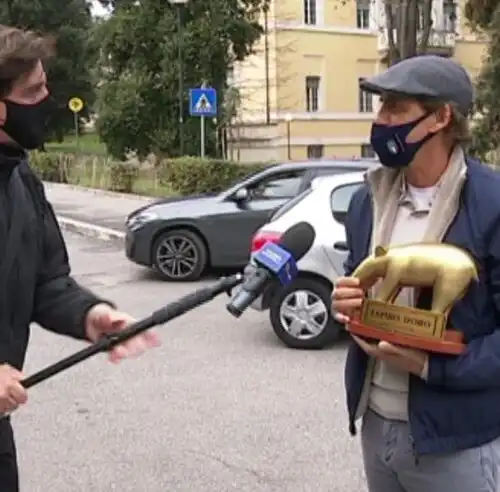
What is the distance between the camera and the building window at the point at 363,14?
42438mm

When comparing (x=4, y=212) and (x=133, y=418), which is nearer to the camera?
(x=4, y=212)

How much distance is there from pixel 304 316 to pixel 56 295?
585 cm

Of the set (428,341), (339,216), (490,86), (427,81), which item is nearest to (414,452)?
(428,341)

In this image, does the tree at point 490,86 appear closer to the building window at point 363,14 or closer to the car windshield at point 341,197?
the car windshield at point 341,197

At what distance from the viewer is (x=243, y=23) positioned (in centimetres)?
2786

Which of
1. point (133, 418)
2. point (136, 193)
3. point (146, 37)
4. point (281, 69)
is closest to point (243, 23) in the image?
point (146, 37)

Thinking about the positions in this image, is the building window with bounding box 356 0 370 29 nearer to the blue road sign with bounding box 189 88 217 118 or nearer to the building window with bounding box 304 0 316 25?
the building window with bounding box 304 0 316 25

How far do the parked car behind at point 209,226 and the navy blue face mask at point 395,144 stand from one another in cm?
922

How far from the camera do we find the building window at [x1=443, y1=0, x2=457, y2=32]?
43.6m

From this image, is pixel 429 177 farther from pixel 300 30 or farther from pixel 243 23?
pixel 300 30

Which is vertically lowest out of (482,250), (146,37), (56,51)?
(482,250)

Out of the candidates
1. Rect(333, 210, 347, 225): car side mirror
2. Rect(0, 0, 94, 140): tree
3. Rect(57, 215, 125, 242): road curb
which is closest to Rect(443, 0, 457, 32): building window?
Rect(0, 0, 94, 140): tree

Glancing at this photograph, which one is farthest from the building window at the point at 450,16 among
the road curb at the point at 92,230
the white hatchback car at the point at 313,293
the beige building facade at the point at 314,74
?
the white hatchback car at the point at 313,293

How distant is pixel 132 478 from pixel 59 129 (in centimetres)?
4780
